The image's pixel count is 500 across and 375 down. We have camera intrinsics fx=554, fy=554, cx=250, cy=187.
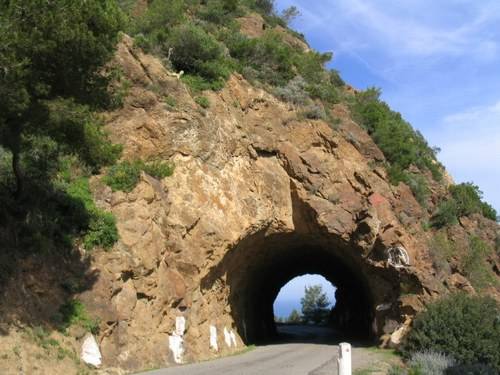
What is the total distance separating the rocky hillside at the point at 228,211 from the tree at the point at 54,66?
3367 mm

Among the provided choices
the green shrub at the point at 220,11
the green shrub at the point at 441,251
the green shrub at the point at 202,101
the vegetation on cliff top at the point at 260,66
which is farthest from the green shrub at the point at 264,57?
the green shrub at the point at 441,251

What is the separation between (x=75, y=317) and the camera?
14000 mm

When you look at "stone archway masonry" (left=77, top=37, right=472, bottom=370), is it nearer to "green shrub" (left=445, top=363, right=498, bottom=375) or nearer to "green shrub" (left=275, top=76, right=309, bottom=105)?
"green shrub" (left=275, top=76, right=309, bottom=105)

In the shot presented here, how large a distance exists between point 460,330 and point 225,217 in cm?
885

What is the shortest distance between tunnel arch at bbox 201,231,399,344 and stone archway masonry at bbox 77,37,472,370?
0.38 feet

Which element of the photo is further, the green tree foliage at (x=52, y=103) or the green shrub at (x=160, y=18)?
the green shrub at (x=160, y=18)

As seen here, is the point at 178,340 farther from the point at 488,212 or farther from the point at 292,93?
the point at 488,212

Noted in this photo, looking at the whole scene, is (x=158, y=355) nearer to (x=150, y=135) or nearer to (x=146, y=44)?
(x=150, y=135)

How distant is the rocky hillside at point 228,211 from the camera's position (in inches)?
591

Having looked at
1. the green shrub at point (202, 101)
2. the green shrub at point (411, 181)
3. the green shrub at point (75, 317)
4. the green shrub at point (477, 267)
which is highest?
the green shrub at point (202, 101)

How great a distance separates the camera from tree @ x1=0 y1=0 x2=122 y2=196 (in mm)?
11773

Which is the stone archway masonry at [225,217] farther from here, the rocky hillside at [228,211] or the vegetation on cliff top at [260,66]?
the vegetation on cliff top at [260,66]

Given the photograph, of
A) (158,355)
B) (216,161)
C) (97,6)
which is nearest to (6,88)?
(97,6)

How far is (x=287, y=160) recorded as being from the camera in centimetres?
2284
